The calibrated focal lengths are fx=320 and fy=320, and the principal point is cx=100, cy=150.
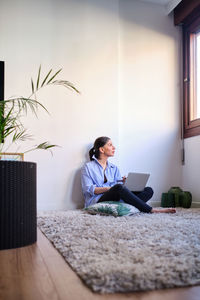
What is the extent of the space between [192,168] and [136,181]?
1.15m

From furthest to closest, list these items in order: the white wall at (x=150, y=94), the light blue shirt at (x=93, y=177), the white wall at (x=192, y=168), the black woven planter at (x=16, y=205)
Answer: the white wall at (x=150, y=94)
the white wall at (x=192, y=168)
the light blue shirt at (x=93, y=177)
the black woven planter at (x=16, y=205)

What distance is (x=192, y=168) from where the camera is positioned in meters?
3.77

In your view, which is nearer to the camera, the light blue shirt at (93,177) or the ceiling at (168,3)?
the light blue shirt at (93,177)

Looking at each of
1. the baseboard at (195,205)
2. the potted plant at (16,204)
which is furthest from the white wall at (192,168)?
the potted plant at (16,204)

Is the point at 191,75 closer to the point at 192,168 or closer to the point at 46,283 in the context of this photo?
the point at 192,168

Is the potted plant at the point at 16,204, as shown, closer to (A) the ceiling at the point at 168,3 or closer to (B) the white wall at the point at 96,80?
(B) the white wall at the point at 96,80

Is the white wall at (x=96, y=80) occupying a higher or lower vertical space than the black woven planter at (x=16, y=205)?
higher

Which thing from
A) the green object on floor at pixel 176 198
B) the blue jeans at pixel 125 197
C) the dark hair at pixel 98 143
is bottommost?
the green object on floor at pixel 176 198

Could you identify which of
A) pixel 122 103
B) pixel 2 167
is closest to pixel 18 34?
pixel 122 103

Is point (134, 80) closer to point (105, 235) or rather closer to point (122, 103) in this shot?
point (122, 103)

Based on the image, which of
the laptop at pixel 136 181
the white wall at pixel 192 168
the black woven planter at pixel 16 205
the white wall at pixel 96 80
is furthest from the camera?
the white wall at pixel 192 168

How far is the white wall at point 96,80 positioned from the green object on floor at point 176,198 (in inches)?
8.9

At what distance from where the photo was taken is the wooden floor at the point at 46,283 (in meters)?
0.87

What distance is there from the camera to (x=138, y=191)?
10.0ft
